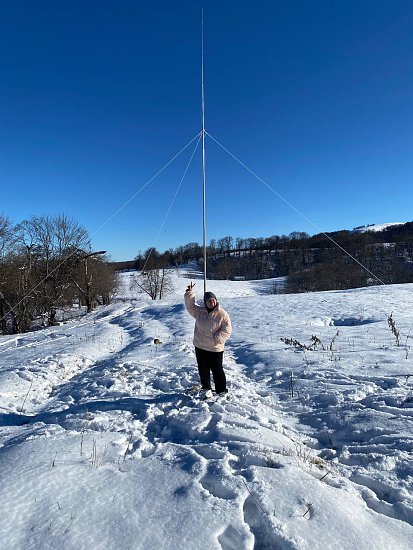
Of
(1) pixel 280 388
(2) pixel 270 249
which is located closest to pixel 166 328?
(1) pixel 280 388

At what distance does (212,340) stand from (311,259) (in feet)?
375

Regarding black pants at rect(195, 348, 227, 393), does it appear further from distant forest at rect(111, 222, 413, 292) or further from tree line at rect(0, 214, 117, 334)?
distant forest at rect(111, 222, 413, 292)

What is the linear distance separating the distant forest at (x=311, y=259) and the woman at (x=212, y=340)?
5211 cm

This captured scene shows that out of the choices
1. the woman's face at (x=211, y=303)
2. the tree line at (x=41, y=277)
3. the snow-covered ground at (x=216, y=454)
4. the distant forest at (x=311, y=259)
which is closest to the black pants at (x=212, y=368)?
the snow-covered ground at (x=216, y=454)

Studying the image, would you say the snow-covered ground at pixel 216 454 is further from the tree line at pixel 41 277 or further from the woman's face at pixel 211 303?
the tree line at pixel 41 277

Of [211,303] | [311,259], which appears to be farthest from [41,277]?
[311,259]

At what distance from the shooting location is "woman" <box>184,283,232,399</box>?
260 inches

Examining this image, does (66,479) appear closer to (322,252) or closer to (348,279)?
(348,279)

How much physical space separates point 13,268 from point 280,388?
33350mm

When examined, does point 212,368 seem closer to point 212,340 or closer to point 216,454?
point 212,340

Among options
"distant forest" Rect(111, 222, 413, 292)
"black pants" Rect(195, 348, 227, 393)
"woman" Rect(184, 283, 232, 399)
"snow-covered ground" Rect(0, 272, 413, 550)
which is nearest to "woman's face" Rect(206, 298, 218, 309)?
"woman" Rect(184, 283, 232, 399)

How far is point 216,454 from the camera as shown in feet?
13.6

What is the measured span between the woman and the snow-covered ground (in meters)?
0.48

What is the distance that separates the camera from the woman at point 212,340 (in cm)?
660
